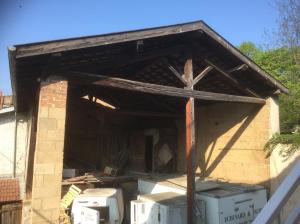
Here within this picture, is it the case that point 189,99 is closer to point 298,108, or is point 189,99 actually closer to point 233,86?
point 233,86

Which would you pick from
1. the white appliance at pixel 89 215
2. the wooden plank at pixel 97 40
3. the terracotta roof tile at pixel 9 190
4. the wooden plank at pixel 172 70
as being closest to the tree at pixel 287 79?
the wooden plank at pixel 172 70

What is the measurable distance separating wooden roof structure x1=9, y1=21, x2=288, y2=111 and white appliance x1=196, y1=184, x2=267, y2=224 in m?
2.62

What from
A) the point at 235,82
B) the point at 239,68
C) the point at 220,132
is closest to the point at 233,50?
the point at 239,68

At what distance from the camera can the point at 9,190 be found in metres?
12.4

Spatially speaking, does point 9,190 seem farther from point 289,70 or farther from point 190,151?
point 289,70

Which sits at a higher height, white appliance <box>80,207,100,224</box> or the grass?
the grass

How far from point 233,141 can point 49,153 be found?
7332 mm

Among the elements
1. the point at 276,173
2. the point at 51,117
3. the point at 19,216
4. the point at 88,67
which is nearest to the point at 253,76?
the point at 276,173

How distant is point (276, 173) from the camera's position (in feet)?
30.7

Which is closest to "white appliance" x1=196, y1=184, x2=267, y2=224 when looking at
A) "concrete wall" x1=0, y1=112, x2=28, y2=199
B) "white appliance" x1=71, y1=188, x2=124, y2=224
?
"white appliance" x1=71, y1=188, x2=124, y2=224

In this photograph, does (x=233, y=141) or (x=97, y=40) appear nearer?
(x=97, y=40)

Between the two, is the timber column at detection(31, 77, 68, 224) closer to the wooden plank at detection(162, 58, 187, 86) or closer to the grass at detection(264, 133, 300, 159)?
the wooden plank at detection(162, 58, 187, 86)

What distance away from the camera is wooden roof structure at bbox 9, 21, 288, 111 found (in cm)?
597

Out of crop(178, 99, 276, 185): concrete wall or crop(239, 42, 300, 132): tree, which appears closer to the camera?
crop(178, 99, 276, 185): concrete wall
